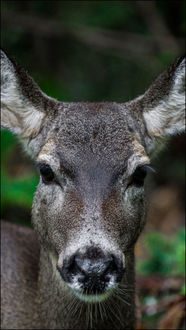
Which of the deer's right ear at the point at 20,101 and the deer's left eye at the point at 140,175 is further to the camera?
the deer's right ear at the point at 20,101

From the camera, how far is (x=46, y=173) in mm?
5824

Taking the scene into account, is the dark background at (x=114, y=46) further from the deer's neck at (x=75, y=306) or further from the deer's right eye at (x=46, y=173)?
the deer's right eye at (x=46, y=173)

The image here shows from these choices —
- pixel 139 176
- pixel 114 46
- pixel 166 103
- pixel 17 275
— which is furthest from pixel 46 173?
pixel 114 46

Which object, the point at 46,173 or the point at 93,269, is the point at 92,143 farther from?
the point at 93,269

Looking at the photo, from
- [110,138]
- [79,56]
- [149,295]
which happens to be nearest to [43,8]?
[79,56]

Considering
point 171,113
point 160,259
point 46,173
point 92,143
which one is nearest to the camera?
point 92,143

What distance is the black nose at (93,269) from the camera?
16.1ft

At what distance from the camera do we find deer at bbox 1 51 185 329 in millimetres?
5152

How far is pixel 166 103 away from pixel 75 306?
80.4 inches

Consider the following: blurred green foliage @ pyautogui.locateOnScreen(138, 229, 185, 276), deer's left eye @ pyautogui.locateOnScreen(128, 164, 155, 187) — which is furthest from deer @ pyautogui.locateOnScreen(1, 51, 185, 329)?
blurred green foliage @ pyautogui.locateOnScreen(138, 229, 185, 276)

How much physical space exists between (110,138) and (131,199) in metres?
0.53

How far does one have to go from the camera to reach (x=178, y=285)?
8.15 meters

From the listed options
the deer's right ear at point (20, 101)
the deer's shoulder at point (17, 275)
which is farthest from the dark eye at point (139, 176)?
the deer's shoulder at point (17, 275)

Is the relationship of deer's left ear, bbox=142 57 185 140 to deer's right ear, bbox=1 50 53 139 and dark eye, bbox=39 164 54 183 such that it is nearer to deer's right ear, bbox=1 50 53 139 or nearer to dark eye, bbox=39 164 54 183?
deer's right ear, bbox=1 50 53 139
